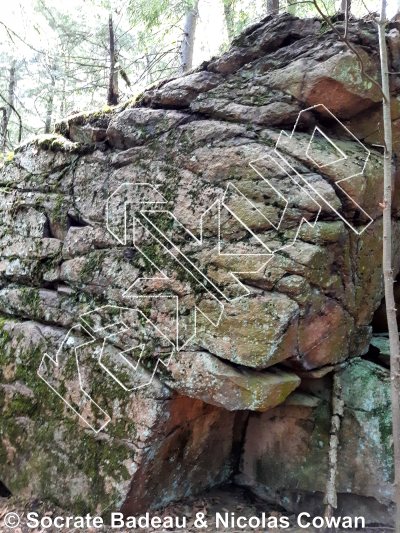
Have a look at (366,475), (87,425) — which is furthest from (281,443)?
(87,425)

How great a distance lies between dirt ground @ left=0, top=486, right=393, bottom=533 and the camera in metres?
4.24

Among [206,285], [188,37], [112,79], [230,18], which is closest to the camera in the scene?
[206,285]

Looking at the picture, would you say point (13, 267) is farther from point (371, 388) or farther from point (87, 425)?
point (371, 388)

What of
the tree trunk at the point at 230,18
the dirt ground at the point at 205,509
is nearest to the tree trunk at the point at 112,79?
the tree trunk at the point at 230,18

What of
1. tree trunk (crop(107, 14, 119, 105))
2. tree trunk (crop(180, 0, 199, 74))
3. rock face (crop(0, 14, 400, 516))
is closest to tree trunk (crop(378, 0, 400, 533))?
rock face (crop(0, 14, 400, 516))

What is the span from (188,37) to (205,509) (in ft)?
26.4

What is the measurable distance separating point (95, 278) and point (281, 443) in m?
2.91

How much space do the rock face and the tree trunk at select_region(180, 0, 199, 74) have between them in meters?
3.51

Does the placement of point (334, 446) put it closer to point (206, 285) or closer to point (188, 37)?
point (206, 285)

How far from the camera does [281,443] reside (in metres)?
4.84

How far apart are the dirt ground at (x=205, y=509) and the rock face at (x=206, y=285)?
142 mm

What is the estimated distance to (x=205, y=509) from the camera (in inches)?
183

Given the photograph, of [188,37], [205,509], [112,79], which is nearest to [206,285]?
[205,509]

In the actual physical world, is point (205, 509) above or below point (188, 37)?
below
